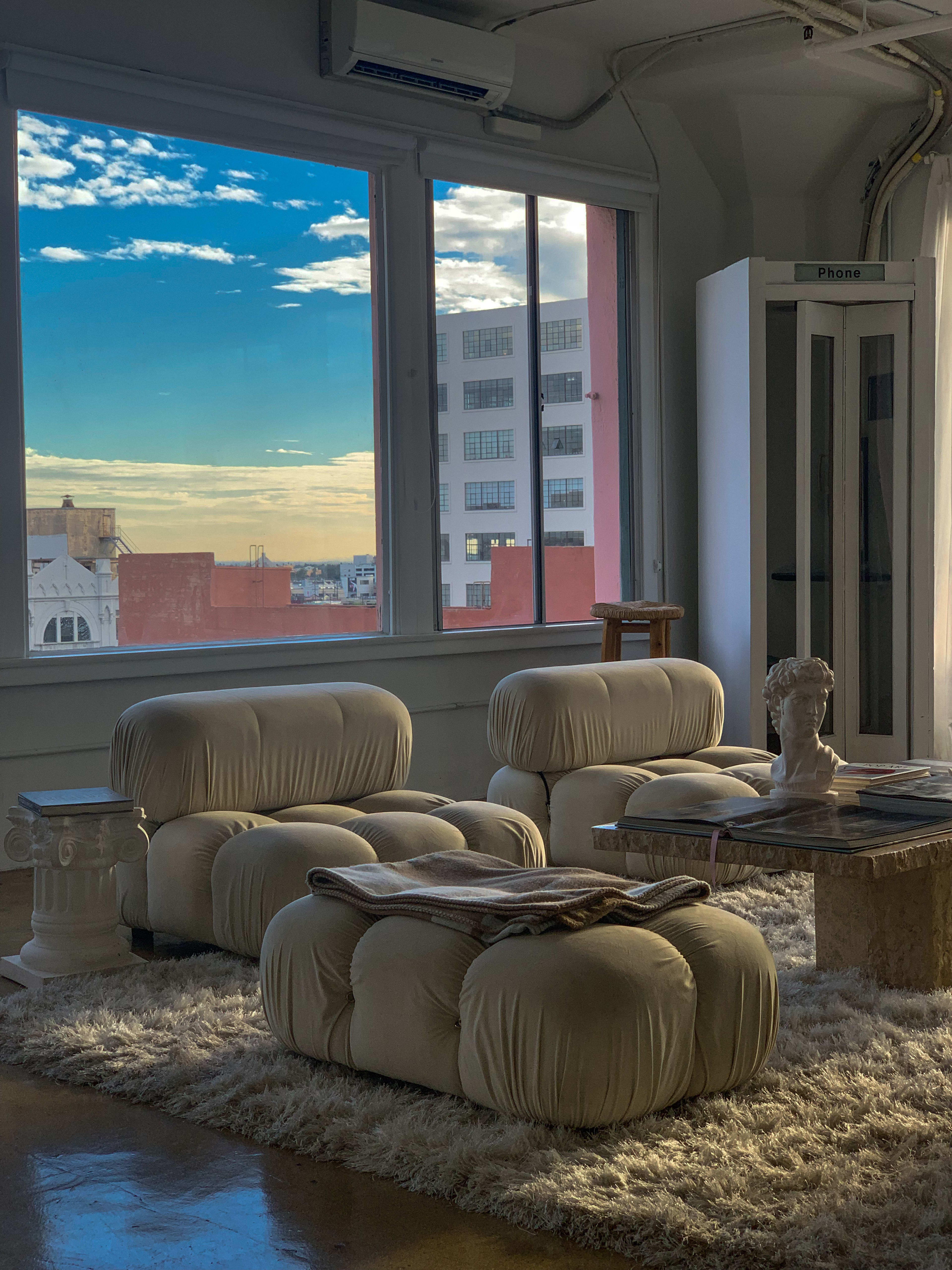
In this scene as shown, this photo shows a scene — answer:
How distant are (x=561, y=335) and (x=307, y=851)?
4.17 metres

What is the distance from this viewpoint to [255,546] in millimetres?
5750

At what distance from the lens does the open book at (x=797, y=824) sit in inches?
105

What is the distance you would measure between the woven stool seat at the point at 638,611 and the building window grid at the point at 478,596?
0.55 m

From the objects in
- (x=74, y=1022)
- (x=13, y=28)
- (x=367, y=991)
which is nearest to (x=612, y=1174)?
(x=367, y=991)

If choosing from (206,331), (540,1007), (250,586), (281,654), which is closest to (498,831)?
(540,1007)

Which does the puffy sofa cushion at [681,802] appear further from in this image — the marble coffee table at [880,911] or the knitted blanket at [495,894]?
the knitted blanket at [495,894]

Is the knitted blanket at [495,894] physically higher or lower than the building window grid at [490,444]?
lower

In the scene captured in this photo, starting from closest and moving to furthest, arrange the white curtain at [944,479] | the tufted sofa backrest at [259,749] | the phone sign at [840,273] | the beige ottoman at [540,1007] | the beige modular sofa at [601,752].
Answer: the beige ottoman at [540,1007]
the tufted sofa backrest at [259,749]
the beige modular sofa at [601,752]
the phone sign at [840,273]
the white curtain at [944,479]

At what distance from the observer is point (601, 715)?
177 inches

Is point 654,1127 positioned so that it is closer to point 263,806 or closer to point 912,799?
point 912,799

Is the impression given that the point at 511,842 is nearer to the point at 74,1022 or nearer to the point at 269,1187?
the point at 74,1022

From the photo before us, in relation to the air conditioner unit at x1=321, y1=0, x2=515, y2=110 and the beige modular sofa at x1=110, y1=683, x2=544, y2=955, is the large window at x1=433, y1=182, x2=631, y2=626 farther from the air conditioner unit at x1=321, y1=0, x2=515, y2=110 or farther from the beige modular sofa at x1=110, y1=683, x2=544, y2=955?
the beige modular sofa at x1=110, y1=683, x2=544, y2=955

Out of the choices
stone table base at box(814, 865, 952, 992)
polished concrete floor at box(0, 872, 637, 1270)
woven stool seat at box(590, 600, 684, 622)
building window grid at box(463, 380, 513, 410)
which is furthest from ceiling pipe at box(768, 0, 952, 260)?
polished concrete floor at box(0, 872, 637, 1270)

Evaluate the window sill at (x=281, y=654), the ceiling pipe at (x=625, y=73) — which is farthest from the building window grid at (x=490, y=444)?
the ceiling pipe at (x=625, y=73)
